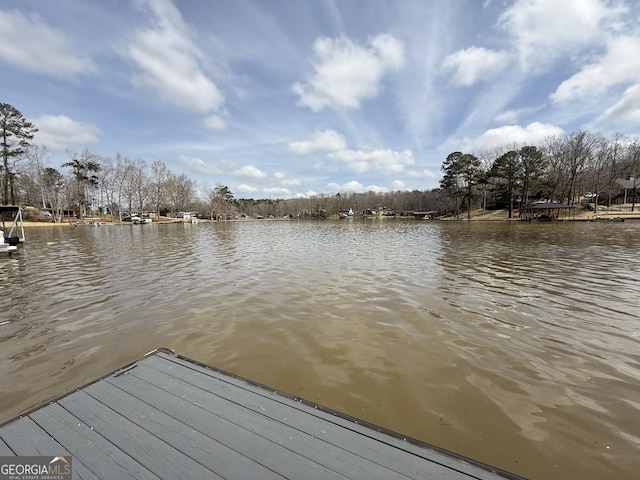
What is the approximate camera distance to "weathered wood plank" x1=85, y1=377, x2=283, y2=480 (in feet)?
6.27

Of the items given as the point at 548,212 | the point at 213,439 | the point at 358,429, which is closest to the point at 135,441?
the point at 213,439

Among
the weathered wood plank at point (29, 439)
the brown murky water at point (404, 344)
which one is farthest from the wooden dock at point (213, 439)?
the brown murky water at point (404, 344)

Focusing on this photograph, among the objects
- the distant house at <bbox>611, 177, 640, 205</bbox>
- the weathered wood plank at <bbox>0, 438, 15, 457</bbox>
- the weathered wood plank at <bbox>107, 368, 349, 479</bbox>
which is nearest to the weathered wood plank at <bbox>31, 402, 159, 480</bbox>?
the weathered wood plank at <bbox>0, 438, 15, 457</bbox>

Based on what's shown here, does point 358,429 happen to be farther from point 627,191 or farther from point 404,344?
point 627,191

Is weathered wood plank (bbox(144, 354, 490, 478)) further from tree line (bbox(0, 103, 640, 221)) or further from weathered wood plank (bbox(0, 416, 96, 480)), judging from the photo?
tree line (bbox(0, 103, 640, 221))

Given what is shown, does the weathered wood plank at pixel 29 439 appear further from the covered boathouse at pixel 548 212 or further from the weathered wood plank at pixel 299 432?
the covered boathouse at pixel 548 212

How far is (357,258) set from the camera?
13508 millimetres

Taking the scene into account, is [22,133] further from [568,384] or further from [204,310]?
[568,384]

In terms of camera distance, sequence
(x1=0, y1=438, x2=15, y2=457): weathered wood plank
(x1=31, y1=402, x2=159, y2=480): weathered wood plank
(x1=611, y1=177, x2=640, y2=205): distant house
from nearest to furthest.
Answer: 1. (x1=31, y1=402, x2=159, y2=480): weathered wood plank
2. (x1=0, y1=438, x2=15, y2=457): weathered wood plank
3. (x1=611, y1=177, x2=640, y2=205): distant house

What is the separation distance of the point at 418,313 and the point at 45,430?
5.94m

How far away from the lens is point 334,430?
7.50 feet

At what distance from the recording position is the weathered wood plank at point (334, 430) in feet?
6.39

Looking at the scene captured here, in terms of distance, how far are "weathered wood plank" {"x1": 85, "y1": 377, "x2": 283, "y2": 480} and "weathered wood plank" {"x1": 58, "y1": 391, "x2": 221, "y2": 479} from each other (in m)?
0.04

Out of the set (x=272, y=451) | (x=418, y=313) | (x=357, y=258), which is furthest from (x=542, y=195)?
(x=272, y=451)
